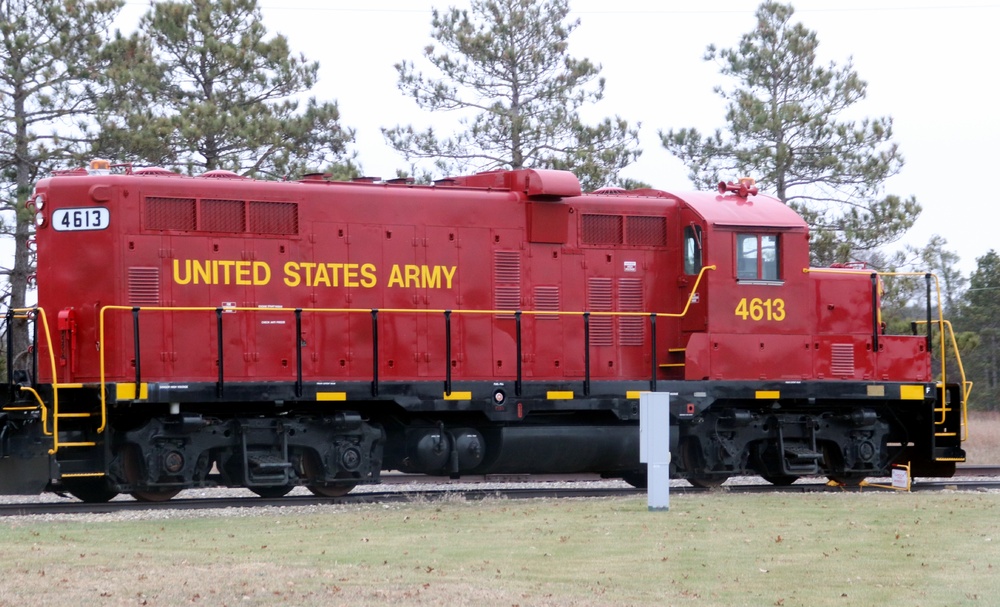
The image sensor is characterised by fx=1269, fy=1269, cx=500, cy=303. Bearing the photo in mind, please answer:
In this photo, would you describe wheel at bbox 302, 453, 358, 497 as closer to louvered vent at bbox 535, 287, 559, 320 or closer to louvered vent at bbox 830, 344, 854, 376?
louvered vent at bbox 535, 287, 559, 320

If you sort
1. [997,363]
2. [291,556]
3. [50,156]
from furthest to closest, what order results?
[997,363] < [50,156] < [291,556]

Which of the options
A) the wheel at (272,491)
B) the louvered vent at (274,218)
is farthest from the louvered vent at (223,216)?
the wheel at (272,491)

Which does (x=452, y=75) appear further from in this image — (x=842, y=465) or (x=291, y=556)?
(x=291, y=556)

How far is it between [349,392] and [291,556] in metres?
4.61

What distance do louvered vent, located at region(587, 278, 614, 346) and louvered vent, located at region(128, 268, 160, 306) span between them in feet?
18.3

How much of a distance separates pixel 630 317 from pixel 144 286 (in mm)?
6315

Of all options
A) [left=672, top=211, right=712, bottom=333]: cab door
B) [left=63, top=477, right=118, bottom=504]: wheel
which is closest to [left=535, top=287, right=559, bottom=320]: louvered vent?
[left=672, top=211, right=712, bottom=333]: cab door

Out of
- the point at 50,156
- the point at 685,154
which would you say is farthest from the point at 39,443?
the point at 685,154

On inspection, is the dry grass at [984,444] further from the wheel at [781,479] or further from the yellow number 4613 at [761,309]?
the yellow number 4613 at [761,309]

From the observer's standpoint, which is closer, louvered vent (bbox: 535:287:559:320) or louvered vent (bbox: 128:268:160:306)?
louvered vent (bbox: 128:268:160:306)

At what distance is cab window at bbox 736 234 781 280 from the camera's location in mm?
16859

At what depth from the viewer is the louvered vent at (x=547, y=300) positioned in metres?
16.5

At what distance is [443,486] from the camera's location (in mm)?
17797

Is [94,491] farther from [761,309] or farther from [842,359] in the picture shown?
[842,359]
